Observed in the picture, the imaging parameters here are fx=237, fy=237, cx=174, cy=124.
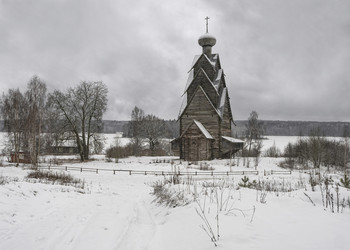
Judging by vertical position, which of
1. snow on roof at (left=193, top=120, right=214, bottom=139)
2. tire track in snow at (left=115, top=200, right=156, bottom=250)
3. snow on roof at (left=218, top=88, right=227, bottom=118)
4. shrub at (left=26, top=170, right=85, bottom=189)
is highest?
snow on roof at (left=218, top=88, right=227, bottom=118)

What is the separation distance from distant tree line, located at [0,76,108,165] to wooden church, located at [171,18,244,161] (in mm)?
12752

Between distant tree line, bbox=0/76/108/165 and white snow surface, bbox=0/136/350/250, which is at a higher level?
distant tree line, bbox=0/76/108/165

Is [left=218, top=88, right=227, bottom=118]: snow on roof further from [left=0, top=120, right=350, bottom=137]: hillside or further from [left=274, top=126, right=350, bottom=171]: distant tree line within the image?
[left=0, top=120, right=350, bottom=137]: hillside

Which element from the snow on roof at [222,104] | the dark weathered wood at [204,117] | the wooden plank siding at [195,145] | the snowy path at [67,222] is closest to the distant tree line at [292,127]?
the snow on roof at [222,104]

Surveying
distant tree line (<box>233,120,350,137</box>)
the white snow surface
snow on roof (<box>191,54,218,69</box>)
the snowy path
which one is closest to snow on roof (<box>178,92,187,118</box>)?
snow on roof (<box>191,54,218,69</box>)

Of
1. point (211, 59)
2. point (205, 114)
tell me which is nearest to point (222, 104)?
point (205, 114)

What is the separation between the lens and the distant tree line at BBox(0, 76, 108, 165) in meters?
28.8

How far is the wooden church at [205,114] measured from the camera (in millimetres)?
31125

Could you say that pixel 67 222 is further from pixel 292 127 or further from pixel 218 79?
pixel 292 127

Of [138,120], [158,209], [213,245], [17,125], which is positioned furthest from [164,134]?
[213,245]

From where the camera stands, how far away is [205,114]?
107ft

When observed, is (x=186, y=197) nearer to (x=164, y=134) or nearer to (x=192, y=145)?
(x=192, y=145)

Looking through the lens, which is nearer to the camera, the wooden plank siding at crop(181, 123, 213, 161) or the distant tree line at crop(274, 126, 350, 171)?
the wooden plank siding at crop(181, 123, 213, 161)

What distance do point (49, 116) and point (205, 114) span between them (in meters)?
21.8
